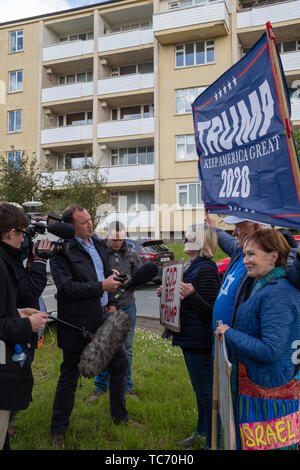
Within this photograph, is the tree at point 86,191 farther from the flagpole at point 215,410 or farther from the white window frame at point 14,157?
the flagpole at point 215,410

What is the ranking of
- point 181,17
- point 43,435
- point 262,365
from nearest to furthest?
point 262,365, point 43,435, point 181,17

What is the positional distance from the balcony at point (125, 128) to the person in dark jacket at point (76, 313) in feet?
68.3

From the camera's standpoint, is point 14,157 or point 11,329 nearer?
point 11,329

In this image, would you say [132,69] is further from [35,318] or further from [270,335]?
[270,335]

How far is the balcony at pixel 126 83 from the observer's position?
23.7m

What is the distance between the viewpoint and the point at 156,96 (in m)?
23.2

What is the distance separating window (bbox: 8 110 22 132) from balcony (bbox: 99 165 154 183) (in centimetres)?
788

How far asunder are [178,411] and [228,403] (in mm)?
1985

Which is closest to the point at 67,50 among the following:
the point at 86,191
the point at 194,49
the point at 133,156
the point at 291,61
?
the point at 133,156

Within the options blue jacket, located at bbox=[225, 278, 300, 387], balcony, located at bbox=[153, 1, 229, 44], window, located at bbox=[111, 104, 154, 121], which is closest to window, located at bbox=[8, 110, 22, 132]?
window, located at bbox=[111, 104, 154, 121]

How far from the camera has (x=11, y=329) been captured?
2393mm

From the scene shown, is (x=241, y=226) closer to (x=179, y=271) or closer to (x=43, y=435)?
(x=179, y=271)

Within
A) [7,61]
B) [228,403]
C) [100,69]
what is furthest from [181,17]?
[228,403]

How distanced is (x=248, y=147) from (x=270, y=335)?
4.42ft
